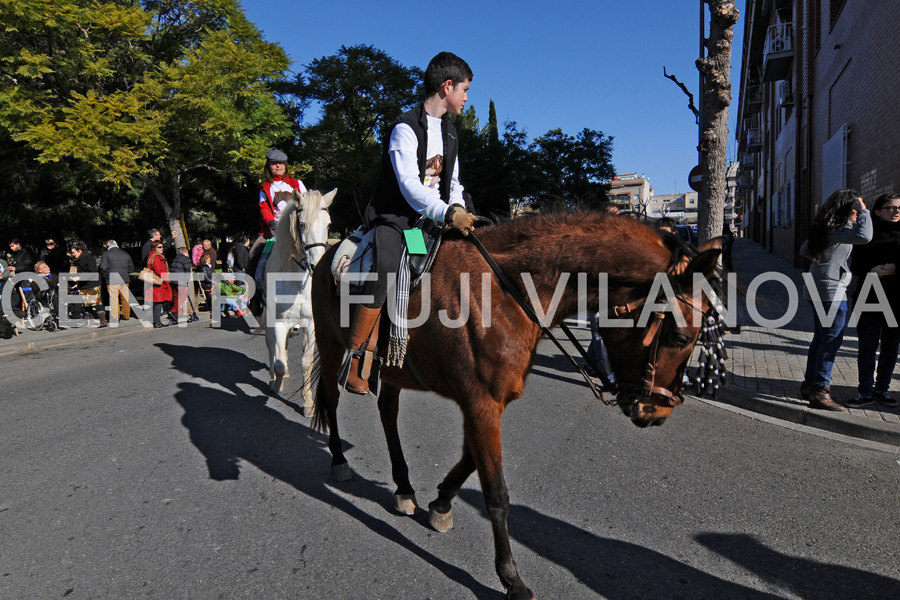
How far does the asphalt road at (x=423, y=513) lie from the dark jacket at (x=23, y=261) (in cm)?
829

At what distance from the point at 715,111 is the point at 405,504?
22.2 ft

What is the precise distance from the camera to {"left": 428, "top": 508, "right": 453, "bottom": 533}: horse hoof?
3.29 metres

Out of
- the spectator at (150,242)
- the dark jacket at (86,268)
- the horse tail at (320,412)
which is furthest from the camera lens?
the spectator at (150,242)

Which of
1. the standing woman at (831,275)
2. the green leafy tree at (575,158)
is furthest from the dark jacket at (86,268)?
the green leafy tree at (575,158)

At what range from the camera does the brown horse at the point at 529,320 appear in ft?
8.08

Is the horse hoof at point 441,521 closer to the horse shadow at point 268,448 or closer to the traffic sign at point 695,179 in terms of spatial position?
the horse shadow at point 268,448

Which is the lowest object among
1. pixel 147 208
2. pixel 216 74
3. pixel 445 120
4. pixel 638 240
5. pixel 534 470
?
pixel 534 470

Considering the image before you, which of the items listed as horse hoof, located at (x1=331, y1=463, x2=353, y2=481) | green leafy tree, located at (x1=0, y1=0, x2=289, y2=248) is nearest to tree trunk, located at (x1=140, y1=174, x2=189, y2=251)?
green leafy tree, located at (x1=0, y1=0, x2=289, y2=248)

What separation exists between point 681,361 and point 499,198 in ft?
107

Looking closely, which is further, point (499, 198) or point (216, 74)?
point (499, 198)

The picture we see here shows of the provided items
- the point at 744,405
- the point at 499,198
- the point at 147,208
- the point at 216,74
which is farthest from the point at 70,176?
the point at 499,198

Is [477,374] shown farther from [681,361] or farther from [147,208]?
[147,208]

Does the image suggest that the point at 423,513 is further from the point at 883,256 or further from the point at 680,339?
the point at 883,256

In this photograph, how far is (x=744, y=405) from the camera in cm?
572
